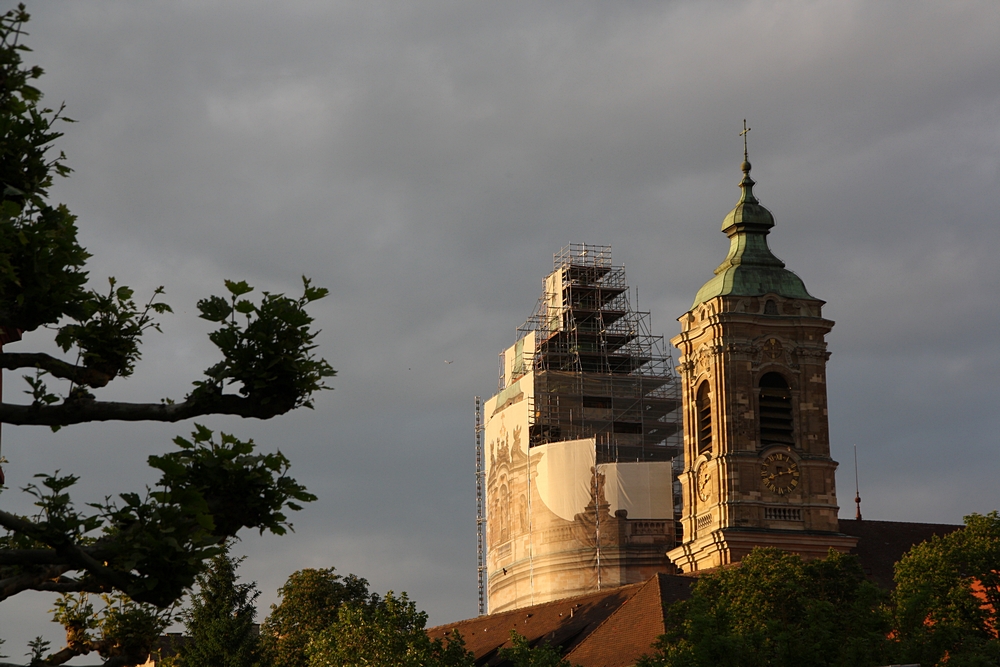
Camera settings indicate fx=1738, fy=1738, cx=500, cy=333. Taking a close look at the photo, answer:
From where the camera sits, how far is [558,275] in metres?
76.6

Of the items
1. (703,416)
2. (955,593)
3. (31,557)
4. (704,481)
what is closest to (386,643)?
(955,593)

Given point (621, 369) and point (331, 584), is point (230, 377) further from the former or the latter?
point (621, 369)

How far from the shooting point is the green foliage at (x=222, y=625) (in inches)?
2085

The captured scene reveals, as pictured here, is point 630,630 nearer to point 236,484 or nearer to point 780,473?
point 780,473

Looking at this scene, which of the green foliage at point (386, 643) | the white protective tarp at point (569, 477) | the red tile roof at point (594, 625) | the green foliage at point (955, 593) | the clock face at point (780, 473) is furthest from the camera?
the white protective tarp at point (569, 477)

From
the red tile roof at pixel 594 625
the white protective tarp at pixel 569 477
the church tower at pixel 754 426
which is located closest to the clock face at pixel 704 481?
the church tower at pixel 754 426

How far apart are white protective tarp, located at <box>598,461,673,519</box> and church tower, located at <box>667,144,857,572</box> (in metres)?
3.60

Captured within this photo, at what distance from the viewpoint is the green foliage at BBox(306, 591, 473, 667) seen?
4272 cm

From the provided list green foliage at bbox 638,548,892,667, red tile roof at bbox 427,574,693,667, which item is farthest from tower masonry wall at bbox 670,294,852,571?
green foliage at bbox 638,548,892,667

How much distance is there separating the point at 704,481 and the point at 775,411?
3.70 meters

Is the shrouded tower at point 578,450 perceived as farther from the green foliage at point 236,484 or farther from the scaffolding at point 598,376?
the green foliage at point 236,484

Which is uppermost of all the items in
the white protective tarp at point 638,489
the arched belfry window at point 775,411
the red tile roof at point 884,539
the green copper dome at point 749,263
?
the green copper dome at point 749,263

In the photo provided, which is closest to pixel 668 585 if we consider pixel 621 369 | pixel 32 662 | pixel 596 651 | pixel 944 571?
pixel 596 651

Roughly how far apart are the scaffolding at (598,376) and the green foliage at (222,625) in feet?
62.2
